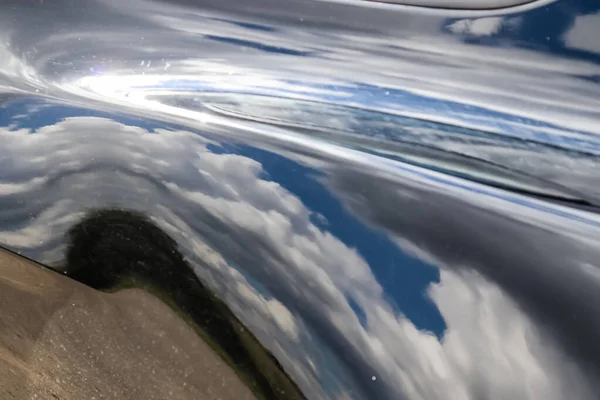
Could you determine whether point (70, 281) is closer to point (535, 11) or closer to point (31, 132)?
point (31, 132)

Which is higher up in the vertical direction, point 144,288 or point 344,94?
point 344,94

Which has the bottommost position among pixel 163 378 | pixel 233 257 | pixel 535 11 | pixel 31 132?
pixel 163 378

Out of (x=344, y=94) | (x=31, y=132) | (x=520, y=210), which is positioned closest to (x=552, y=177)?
(x=520, y=210)

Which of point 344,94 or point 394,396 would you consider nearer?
point 394,396
